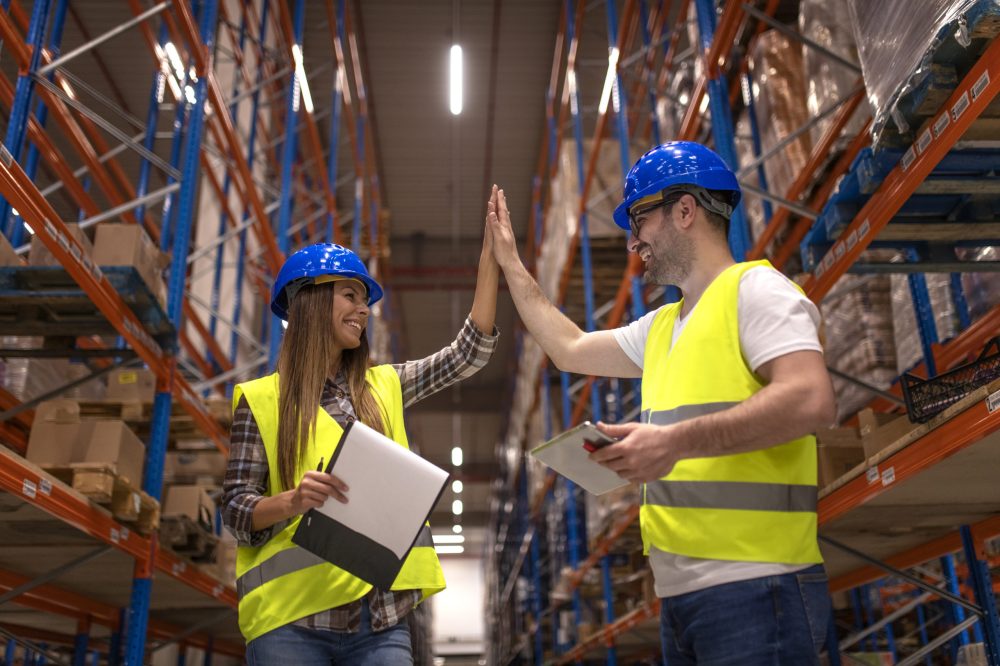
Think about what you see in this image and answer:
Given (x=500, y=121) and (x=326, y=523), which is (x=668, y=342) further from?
(x=500, y=121)

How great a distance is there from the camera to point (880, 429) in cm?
362

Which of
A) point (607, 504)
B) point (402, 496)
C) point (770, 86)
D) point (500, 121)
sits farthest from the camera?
point (500, 121)

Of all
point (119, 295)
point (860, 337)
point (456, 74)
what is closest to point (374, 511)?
point (119, 295)

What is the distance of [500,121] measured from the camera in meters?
16.2

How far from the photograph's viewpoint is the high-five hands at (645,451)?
1779 millimetres

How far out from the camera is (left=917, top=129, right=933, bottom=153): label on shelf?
10.5 ft

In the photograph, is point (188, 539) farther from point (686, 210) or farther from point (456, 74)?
point (456, 74)

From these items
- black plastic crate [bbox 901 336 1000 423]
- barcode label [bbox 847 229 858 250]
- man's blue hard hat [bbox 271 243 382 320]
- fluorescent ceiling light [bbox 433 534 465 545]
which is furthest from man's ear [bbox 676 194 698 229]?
fluorescent ceiling light [bbox 433 534 465 545]

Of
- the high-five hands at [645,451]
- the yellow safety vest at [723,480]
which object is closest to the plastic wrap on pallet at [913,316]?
the yellow safety vest at [723,480]

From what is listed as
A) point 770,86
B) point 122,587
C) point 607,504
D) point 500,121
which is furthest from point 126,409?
point 500,121

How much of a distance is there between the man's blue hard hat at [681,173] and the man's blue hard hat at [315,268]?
88 centimetres

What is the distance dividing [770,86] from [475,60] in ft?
30.1

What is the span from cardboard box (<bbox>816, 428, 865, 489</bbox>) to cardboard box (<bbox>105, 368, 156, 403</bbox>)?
384cm

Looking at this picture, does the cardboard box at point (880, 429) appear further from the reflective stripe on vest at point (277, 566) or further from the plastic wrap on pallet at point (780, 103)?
the plastic wrap on pallet at point (780, 103)
